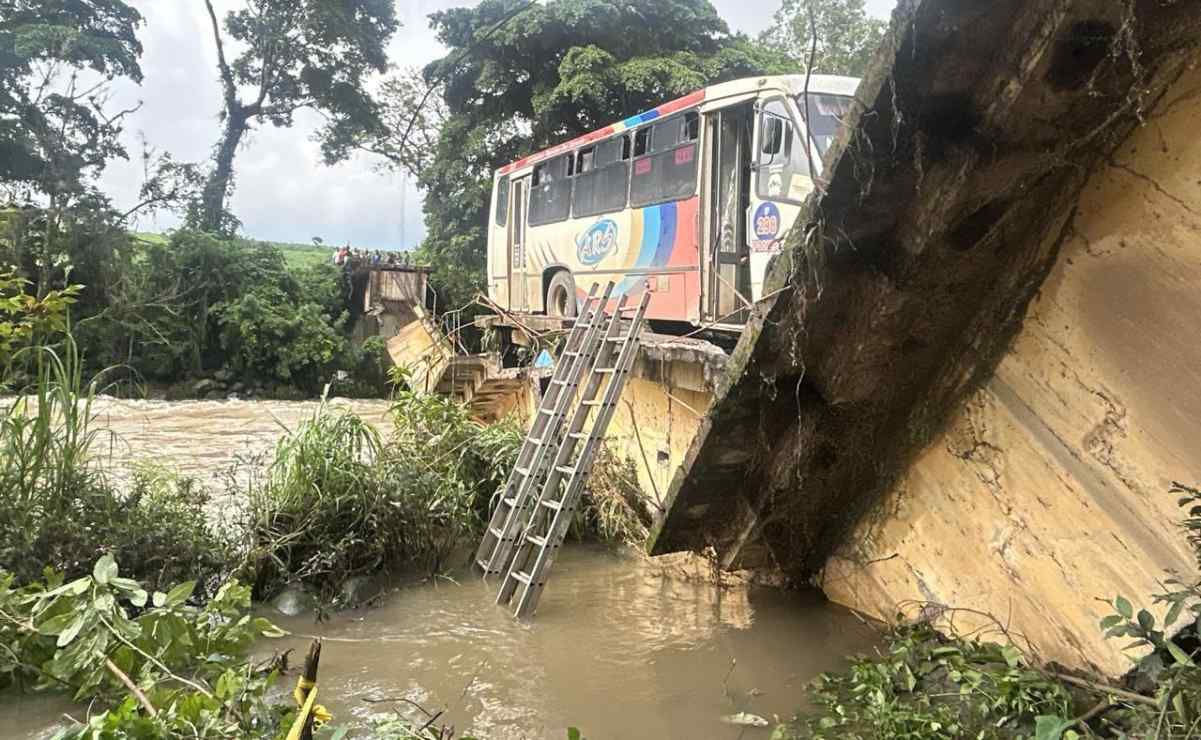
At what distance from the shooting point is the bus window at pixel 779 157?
20.5 feet

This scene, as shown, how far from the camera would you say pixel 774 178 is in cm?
635

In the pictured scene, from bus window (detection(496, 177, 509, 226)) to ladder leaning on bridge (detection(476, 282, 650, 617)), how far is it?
6.88 metres

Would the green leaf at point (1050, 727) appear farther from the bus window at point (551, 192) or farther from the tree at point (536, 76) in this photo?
the tree at point (536, 76)

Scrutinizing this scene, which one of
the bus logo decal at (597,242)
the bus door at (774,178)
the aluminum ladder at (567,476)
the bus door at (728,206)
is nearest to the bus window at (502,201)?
the bus logo decal at (597,242)

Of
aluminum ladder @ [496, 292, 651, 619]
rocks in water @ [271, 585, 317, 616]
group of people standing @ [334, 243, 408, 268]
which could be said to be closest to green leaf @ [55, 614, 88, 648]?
rocks in water @ [271, 585, 317, 616]

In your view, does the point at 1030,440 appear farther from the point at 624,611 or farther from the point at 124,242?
the point at 124,242

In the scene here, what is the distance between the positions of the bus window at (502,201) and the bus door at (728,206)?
19.4 ft

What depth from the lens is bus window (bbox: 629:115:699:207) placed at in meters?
7.20

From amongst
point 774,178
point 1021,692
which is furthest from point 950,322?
point 774,178

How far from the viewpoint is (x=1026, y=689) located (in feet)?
9.36

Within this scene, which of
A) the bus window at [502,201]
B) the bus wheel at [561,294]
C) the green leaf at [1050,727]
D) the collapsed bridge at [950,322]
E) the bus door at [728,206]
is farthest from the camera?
the bus window at [502,201]

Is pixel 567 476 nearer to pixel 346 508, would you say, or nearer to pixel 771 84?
pixel 346 508

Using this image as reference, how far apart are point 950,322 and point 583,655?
2541mm

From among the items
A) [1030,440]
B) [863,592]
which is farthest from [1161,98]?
[863,592]
